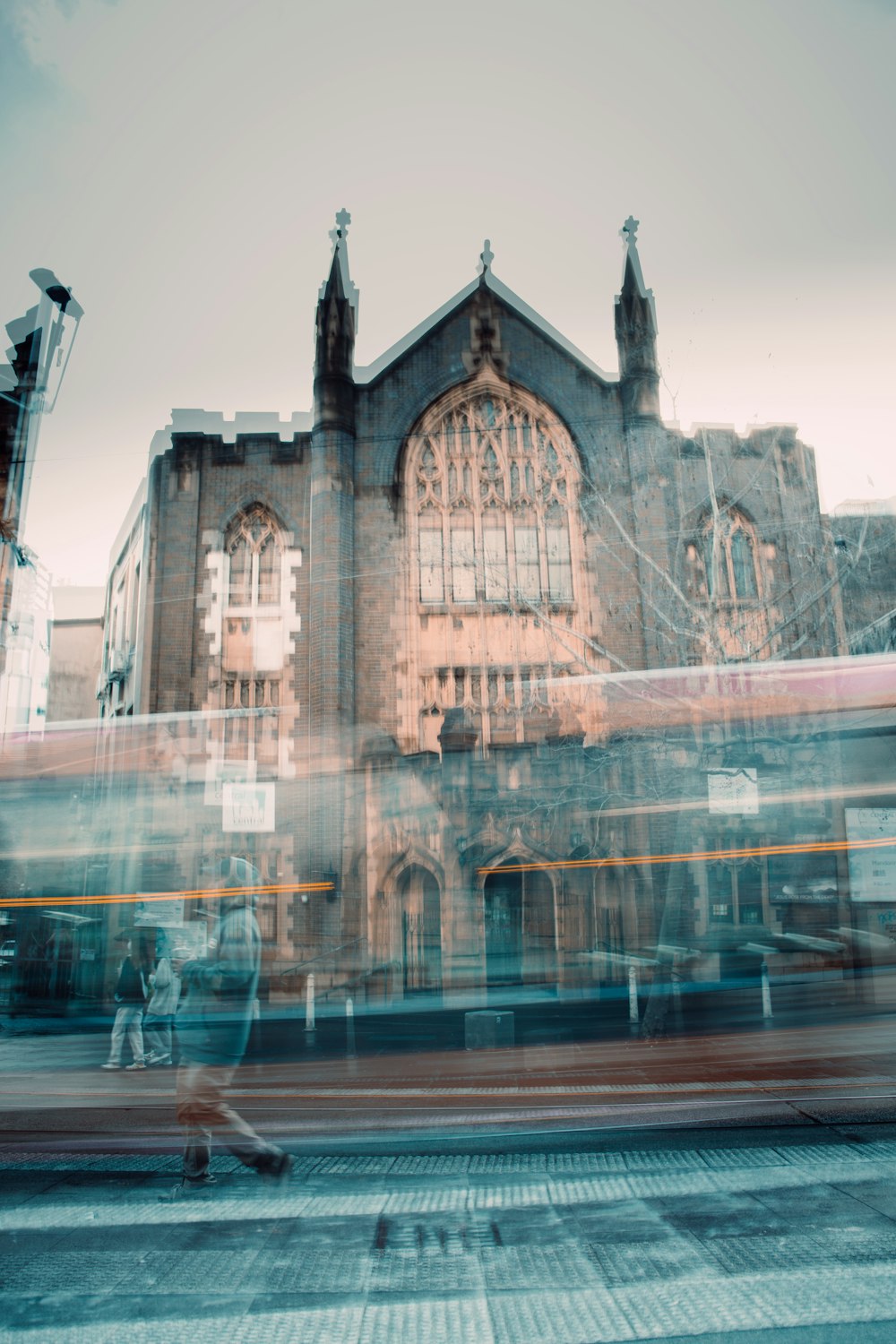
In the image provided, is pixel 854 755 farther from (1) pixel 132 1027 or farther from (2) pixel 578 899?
(1) pixel 132 1027

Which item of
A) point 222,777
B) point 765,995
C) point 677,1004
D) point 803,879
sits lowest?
point 677,1004

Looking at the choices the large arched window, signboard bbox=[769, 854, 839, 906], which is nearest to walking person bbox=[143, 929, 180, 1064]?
the large arched window

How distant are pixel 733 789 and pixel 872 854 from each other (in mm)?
2385

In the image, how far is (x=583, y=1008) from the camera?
46.5 feet

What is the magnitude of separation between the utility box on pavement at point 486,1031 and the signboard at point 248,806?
30.4 feet

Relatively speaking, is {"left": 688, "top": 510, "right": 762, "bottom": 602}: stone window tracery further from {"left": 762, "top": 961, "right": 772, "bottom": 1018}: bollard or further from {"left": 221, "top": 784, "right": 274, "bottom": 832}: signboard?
{"left": 221, "top": 784, "right": 274, "bottom": 832}: signboard

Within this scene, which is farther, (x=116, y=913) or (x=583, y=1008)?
(x=116, y=913)

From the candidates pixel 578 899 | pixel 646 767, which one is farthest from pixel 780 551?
pixel 578 899

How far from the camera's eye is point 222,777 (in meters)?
19.9

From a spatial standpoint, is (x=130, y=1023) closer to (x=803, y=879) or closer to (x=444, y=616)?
(x=444, y=616)

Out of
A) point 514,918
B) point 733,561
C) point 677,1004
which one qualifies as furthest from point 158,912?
point 733,561

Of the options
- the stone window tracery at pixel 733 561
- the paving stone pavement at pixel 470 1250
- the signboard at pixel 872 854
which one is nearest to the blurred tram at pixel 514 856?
the signboard at pixel 872 854

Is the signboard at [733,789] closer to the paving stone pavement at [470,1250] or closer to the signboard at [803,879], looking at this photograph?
the signboard at [803,879]

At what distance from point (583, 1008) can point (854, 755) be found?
5.71m
